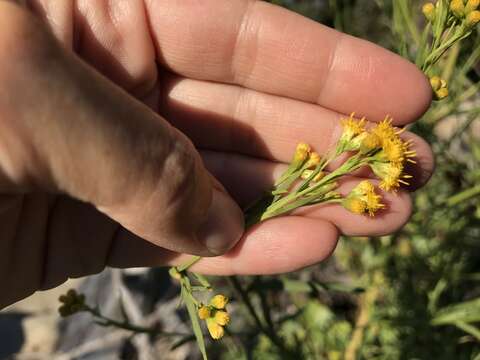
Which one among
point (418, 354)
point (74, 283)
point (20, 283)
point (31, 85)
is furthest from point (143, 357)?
point (31, 85)

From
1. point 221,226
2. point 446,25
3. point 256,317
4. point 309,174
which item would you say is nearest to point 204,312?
point 221,226

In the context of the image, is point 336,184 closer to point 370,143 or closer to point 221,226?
point 370,143

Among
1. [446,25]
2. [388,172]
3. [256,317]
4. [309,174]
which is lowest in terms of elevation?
[256,317]

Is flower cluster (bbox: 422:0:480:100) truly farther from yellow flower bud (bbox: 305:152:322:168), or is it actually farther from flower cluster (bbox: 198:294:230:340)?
flower cluster (bbox: 198:294:230:340)

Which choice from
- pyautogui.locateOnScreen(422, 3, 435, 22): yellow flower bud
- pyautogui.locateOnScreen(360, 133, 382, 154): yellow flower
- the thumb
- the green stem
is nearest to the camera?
the thumb

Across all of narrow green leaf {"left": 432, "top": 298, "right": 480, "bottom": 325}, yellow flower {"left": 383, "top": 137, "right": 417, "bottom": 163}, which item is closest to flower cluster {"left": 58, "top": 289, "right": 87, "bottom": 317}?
yellow flower {"left": 383, "top": 137, "right": 417, "bottom": 163}

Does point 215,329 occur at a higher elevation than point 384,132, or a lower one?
lower

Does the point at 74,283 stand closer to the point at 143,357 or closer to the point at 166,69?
the point at 143,357
